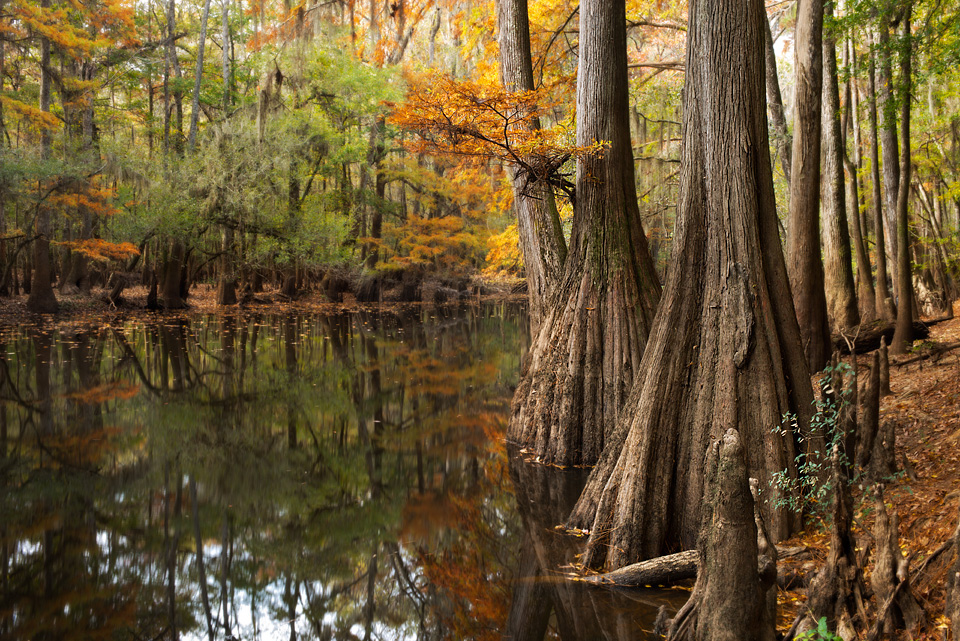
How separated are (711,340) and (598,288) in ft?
7.64

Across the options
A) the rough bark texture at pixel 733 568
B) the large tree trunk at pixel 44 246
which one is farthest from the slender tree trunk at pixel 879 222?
the large tree trunk at pixel 44 246

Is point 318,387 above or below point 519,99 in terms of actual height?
below

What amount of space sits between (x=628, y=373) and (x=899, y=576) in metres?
4.11

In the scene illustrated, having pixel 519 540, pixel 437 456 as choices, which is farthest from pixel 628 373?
pixel 437 456

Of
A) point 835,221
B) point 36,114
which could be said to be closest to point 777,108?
point 835,221

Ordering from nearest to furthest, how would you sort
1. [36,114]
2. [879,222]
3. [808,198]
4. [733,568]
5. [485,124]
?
1. [733,568]
2. [485,124]
3. [808,198]
4. [879,222]
5. [36,114]

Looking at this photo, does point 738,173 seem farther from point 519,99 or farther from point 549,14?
point 549,14

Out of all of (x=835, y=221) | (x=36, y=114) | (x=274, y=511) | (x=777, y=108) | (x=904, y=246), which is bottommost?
(x=274, y=511)

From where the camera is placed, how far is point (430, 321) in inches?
1000

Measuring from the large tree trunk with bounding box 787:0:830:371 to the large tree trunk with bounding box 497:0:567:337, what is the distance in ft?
10.2

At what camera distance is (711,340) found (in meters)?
4.98

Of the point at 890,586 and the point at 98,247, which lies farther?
the point at 98,247

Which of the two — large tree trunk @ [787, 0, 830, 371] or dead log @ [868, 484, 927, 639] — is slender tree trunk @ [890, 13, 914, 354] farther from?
dead log @ [868, 484, 927, 639]

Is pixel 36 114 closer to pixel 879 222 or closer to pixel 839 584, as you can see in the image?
pixel 879 222
